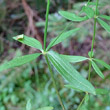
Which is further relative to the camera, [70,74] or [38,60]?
[38,60]

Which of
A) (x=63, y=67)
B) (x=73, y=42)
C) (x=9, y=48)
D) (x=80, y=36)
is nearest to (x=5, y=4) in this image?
(x=9, y=48)

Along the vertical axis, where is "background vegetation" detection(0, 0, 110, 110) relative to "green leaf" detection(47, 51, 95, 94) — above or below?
below

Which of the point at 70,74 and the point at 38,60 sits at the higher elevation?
the point at 70,74

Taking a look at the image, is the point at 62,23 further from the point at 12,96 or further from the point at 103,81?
the point at 12,96

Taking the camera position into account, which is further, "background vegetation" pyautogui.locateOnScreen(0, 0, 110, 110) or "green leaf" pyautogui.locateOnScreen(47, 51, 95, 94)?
"background vegetation" pyautogui.locateOnScreen(0, 0, 110, 110)
